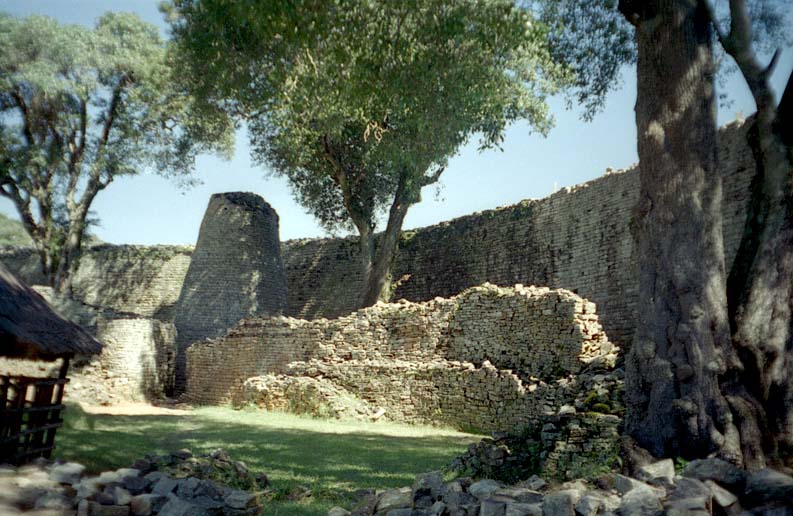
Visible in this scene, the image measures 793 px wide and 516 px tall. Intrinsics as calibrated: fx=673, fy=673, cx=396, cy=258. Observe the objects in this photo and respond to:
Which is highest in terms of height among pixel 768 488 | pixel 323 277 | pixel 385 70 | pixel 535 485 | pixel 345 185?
pixel 345 185

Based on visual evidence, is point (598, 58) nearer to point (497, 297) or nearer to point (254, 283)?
point (497, 297)

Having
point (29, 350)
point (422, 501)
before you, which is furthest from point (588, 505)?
point (29, 350)

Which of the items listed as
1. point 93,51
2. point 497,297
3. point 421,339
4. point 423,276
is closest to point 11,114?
point 93,51

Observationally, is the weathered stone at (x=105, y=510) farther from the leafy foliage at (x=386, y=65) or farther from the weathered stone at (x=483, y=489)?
the leafy foliage at (x=386, y=65)

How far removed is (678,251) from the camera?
7152mm

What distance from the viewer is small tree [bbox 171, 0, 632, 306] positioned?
10.9 metres

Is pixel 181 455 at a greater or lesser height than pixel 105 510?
greater

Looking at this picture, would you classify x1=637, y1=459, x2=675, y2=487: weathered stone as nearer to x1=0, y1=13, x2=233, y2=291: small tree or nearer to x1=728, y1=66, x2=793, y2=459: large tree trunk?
x1=728, y1=66, x2=793, y2=459: large tree trunk

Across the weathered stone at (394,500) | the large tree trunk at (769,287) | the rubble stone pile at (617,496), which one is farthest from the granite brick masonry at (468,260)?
the weathered stone at (394,500)

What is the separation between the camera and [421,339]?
17.6 meters

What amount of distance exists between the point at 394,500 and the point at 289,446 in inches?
228

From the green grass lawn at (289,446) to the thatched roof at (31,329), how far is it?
181cm

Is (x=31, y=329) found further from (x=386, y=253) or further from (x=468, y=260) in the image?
(x=468, y=260)

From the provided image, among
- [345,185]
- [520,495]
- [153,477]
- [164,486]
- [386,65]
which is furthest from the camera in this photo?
[345,185]
